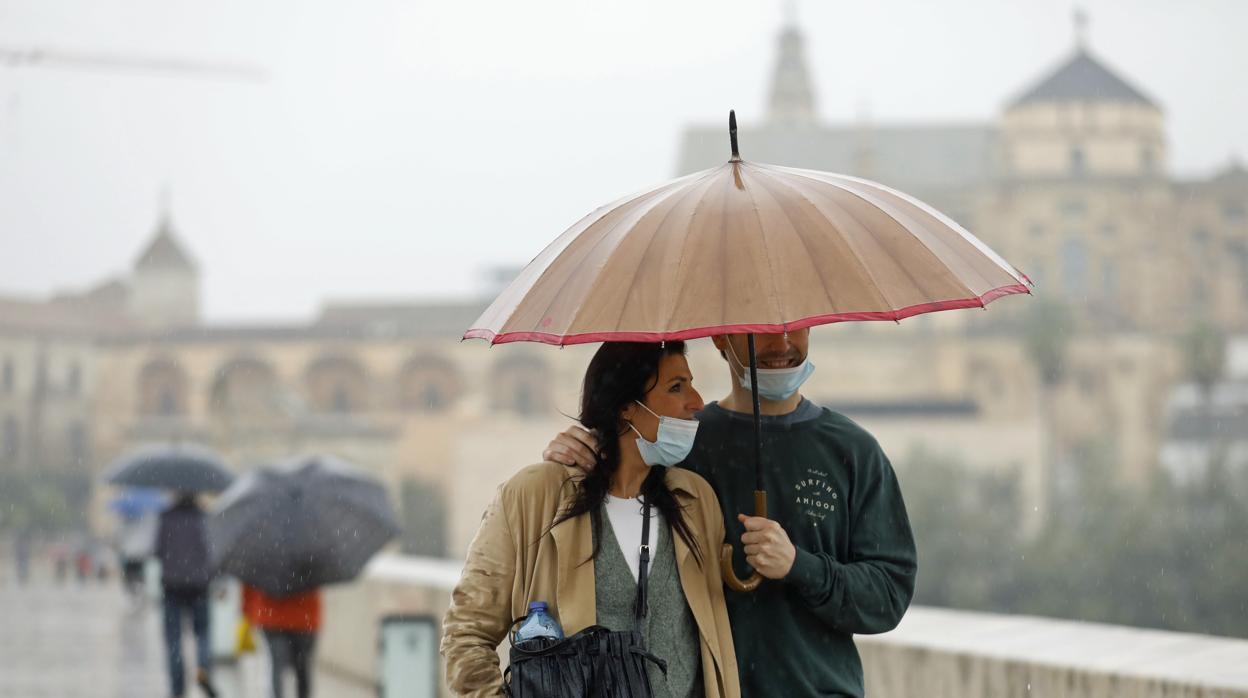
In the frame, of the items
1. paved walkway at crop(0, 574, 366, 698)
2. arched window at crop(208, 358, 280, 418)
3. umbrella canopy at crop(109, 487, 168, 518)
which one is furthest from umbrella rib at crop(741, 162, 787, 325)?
arched window at crop(208, 358, 280, 418)

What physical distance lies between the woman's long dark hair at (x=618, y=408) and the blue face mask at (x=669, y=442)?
0.18 feet

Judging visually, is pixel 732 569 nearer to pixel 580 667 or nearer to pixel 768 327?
pixel 580 667

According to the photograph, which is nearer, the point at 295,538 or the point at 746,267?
the point at 746,267

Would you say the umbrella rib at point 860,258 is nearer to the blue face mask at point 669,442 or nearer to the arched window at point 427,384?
the blue face mask at point 669,442

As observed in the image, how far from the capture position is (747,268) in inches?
89.8

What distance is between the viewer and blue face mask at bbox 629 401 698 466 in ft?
7.68

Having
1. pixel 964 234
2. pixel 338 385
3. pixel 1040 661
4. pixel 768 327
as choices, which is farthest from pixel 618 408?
pixel 338 385

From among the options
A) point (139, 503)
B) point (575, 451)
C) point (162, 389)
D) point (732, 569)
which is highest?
point (575, 451)

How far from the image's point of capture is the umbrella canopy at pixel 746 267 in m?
2.23

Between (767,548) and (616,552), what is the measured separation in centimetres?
22

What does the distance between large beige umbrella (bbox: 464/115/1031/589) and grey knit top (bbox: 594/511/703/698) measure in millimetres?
104

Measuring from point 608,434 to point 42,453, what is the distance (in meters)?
59.6

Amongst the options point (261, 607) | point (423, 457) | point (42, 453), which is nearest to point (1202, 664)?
point (261, 607)

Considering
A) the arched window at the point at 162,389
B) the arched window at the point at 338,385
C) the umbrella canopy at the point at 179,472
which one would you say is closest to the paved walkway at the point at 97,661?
the umbrella canopy at the point at 179,472
